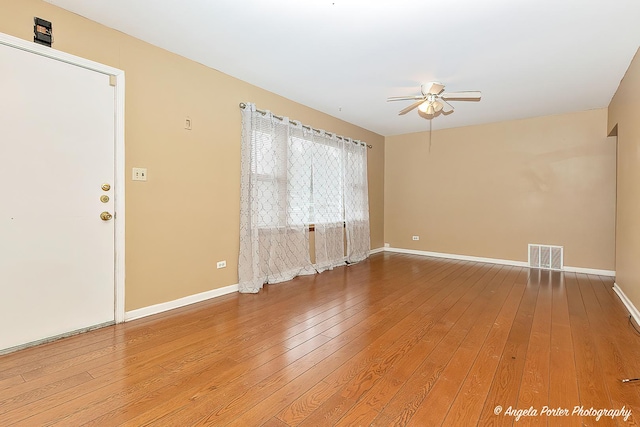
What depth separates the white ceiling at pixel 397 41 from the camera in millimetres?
2203

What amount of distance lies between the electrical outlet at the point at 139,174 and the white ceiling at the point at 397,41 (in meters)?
1.18

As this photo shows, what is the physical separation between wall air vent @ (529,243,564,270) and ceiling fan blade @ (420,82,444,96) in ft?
10.7

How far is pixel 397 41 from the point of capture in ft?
8.65

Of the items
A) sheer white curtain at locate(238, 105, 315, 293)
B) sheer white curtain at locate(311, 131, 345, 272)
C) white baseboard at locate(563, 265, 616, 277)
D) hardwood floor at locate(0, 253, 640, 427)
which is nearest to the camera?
hardwood floor at locate(0, 253, 640, 427)

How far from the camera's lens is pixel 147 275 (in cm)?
274

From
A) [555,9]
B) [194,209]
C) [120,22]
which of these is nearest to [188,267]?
[194,209]

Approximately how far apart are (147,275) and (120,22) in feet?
7.06

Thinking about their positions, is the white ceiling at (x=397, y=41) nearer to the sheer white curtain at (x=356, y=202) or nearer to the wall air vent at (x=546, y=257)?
the sheer white curtain at (x=356, y=202)

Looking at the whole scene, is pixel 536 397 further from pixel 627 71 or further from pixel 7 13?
pixel 7 13

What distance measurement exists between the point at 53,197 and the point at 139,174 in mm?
626

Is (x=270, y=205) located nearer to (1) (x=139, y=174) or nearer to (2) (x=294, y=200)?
(2) (x=294, y=200)

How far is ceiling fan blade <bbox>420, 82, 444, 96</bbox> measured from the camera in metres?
3.27

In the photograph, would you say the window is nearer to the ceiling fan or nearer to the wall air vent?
the ceiling fan

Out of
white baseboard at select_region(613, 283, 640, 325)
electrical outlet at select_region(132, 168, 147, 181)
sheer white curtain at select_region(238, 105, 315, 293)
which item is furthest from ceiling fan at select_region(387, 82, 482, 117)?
electrical outlet at select_region(132, 168, 147, 181)
